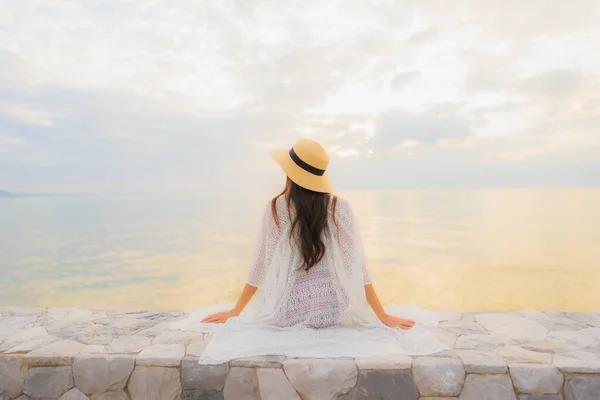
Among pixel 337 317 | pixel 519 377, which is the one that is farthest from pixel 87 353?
pixel 519 377

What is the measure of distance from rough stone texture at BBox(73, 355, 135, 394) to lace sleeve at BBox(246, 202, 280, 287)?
35.9 inches

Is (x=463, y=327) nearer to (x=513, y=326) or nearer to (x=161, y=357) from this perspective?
(x=513, y=326)

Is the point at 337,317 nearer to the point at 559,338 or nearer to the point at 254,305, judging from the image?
the point at 254,305

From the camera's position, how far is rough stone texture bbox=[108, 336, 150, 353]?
298cm

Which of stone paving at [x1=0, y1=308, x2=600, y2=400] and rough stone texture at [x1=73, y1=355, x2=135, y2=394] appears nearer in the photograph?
stone paving at [x1=0, y1=308, x2=600, y2=400]

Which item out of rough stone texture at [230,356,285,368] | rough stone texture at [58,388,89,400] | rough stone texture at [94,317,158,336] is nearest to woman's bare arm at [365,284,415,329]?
rough stone texture at [230,356,285,368]

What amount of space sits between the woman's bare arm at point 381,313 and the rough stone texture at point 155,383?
4.25 feet

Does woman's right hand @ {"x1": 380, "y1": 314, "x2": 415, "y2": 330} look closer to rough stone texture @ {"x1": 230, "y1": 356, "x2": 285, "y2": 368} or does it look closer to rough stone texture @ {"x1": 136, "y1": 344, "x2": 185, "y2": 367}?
rough stone texture @ {"x1": 230, "y1": 356, "x2": 285, "y2": 368}

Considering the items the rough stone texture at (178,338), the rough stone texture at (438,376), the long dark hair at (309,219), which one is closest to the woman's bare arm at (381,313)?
the long dark hair at (309,219)

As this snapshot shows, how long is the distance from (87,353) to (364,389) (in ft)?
5.51

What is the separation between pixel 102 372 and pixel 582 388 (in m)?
2.78

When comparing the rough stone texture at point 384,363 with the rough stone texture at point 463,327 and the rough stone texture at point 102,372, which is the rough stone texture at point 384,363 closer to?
the rough stone texture at point 463,327

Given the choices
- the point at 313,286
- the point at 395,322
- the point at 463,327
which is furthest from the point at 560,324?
the point at 313,286

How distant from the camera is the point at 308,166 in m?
3.06
